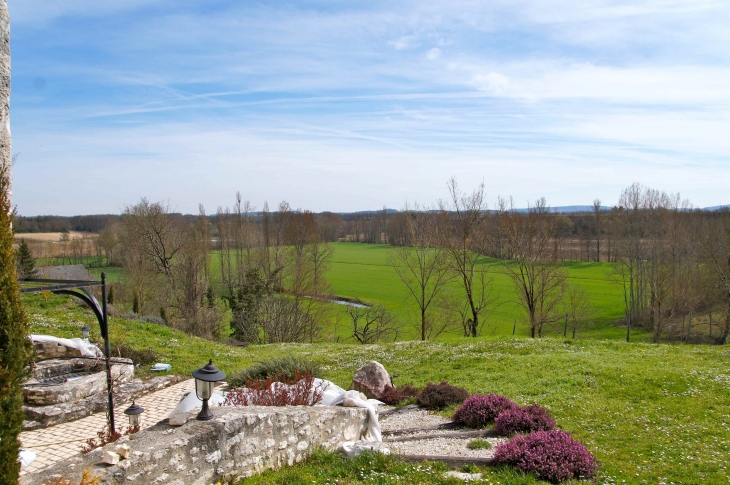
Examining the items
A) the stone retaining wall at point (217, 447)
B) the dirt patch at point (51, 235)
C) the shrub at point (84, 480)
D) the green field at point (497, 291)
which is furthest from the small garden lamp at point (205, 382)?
the dirt patch at point (51, 235)

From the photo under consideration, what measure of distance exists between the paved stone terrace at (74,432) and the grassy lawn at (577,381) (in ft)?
7.47

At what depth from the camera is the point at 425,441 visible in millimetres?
8891

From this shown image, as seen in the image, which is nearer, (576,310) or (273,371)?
(273,371)

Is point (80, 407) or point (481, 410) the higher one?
point (481, 410)

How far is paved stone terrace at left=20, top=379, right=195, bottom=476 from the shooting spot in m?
8.30

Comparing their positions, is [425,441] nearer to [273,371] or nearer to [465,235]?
[273,371]

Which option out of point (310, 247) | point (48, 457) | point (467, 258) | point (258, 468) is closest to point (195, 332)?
point (310, 247)

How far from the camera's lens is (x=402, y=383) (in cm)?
1448

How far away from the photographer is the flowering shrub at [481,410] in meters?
9.62

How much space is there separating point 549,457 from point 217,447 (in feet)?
15.9

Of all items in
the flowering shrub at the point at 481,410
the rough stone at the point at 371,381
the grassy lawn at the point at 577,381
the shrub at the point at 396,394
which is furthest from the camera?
the rough stone at the point at 371,381

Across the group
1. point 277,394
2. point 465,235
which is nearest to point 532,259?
point 465,235

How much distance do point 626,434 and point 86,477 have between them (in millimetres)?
8989

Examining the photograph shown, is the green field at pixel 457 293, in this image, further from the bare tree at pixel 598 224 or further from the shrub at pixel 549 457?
the shrub at pixel 549 457
